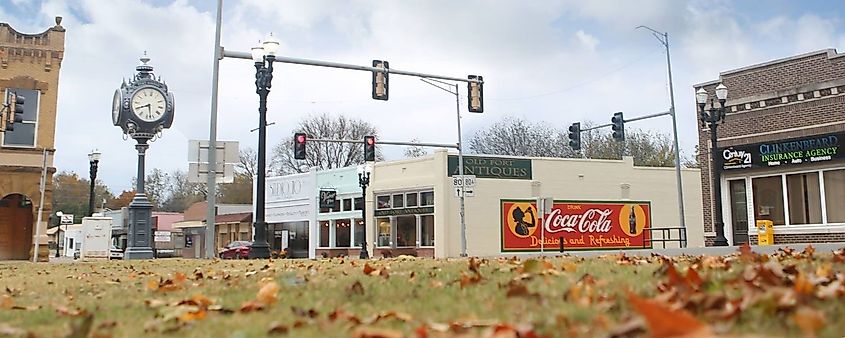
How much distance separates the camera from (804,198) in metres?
25.2

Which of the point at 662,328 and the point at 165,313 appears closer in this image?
the point at 662,328

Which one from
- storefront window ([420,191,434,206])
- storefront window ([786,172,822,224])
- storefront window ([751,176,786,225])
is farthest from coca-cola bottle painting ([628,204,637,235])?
storefront window ([786,172,822,224])

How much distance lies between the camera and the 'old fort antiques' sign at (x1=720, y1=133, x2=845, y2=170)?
79.0 feet

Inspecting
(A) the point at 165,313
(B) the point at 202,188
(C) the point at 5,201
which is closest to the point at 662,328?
(A) the point at 165,313

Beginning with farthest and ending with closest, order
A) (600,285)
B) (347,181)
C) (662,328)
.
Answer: (347,181), (600,285), (662,328)

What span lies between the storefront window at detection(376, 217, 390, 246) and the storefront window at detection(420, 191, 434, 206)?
→ 3518mm

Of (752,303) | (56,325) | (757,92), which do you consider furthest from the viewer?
(757,92)

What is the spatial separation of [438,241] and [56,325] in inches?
1374

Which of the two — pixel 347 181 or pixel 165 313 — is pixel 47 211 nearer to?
pixel 347 181

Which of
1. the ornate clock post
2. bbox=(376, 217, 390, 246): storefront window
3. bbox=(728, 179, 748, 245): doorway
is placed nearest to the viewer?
the ornate clock post

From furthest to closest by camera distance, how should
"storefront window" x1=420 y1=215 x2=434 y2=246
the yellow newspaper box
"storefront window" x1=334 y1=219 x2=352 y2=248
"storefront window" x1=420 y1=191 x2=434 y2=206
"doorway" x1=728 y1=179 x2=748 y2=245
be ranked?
"storefront window" x1=334 y1=219 x2=352 y2=248 → "storefront window" x1=420 y1=215 x2=434 y2=246 → "storefront window" x1=420 y1=191 x2=434 y2=206 → "doorway" x1=728 y1=179 x2=748 y2=245 → the yellow newspaper box

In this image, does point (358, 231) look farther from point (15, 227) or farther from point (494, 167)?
point (15, 227)

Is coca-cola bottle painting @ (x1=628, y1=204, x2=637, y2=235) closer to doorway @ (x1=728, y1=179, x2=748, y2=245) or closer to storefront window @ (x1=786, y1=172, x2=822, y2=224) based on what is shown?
doorway @ (x1=728, y1=179, x2=748, y2=245)

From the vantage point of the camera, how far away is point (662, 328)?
2.60 metres
